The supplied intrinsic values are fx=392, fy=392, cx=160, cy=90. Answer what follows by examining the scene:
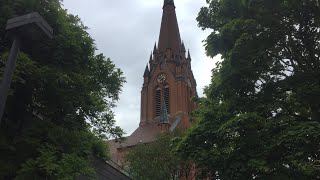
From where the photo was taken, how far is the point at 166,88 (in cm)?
5153

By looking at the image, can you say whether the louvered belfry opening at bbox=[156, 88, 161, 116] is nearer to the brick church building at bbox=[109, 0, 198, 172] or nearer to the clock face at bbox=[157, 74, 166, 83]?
the brick church building at bbox=[109, 0, 198, 172]

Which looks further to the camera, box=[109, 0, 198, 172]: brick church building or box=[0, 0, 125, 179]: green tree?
box=[109, 0, 198, 172]: brick church building

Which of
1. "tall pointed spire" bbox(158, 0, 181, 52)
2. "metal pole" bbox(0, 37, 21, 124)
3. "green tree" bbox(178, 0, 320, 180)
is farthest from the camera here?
"tall pointed spire" bbox(158, 0, 181, 52)

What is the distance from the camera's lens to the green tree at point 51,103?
893 centimetres

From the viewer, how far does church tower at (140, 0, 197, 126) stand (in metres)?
49.3

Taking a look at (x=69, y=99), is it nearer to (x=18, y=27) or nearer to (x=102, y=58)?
(x=102, y=58)

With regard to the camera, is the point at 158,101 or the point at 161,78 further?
the point at 161,78

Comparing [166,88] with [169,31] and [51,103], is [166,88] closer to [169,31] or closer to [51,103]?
[169,31]

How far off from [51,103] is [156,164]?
1879cm

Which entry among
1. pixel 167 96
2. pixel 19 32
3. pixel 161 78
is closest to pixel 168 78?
pixel 161 78

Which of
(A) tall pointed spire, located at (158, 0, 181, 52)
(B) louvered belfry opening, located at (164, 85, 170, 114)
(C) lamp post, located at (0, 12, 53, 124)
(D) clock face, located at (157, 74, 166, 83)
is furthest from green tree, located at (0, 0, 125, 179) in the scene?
(A) tall pointed spire, located at (158, 0, 181, 52)

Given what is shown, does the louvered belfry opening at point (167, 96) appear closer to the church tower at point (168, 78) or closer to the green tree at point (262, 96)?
the church tower at point (168, 78)

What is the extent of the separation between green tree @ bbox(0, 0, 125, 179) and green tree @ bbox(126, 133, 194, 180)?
16389 millimetres

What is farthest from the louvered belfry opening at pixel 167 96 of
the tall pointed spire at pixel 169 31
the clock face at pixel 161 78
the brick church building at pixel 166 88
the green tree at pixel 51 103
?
the green tree at pixel 51 103
